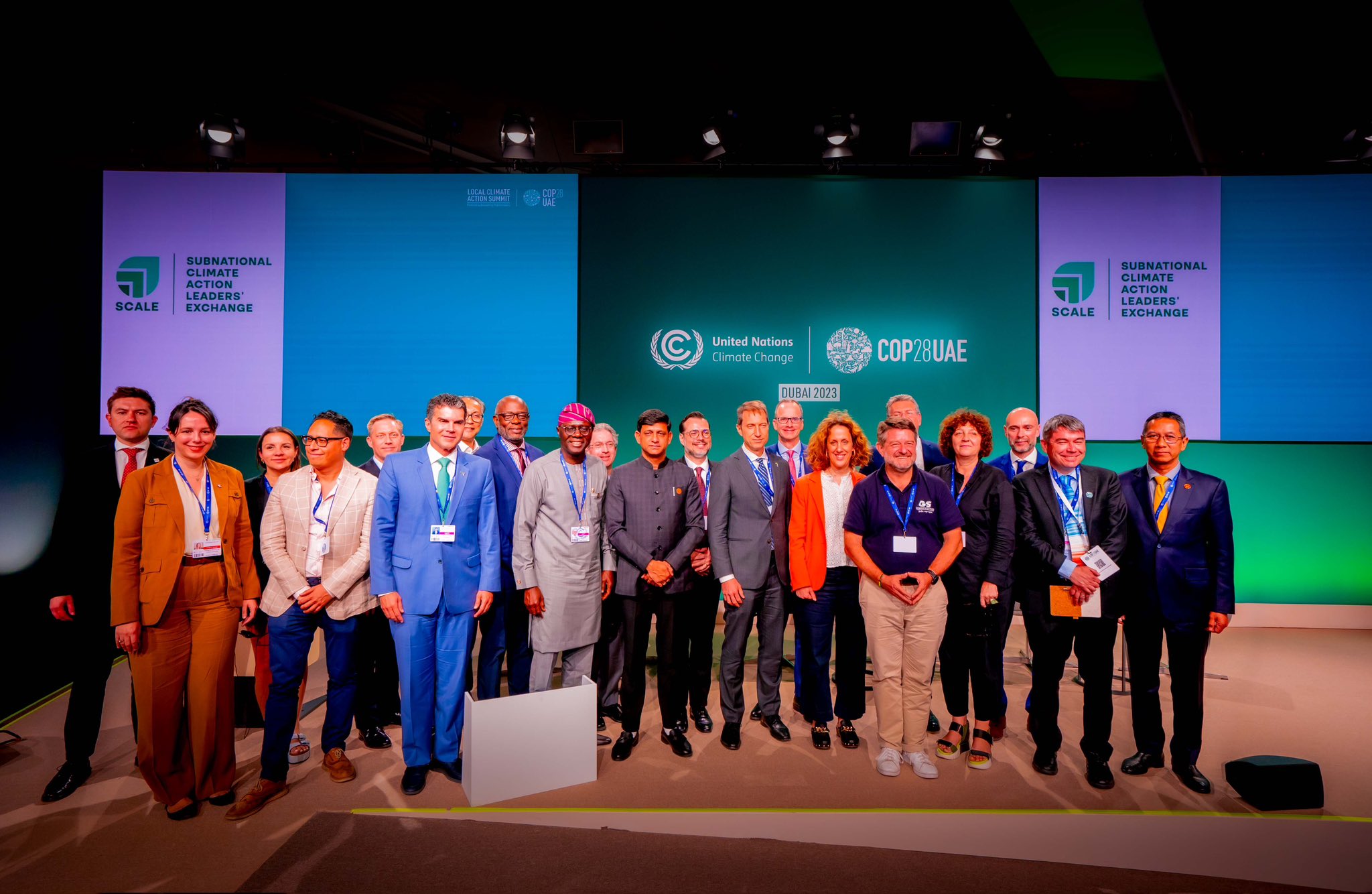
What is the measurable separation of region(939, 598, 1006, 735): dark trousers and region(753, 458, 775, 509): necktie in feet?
3.41

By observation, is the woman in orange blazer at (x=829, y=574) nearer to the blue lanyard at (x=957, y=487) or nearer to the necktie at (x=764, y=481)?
the necktie at (x=764, y=481)

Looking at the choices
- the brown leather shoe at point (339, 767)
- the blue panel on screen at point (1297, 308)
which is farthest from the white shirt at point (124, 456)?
the blue panel on screen at point (1297, 308)

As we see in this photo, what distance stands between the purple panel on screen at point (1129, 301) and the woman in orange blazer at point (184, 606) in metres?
5.86

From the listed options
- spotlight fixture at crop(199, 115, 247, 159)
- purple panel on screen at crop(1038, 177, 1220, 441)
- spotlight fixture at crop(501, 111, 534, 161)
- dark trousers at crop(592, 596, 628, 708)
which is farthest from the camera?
purple panel on screen at crop(1038, 177, 1220, 441)

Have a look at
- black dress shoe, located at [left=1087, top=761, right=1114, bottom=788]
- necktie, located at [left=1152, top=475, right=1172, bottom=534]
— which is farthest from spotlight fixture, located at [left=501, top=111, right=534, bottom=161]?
black dress shoe, located at [left=1087, top=761, right=1114, bottom=788]

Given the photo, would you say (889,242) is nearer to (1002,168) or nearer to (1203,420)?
(1002,168)

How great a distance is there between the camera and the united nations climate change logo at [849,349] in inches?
231

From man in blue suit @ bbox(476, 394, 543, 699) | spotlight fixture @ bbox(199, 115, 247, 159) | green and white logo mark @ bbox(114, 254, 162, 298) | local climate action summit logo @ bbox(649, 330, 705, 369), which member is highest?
spotlight fixture @ bbox(199, 115, 247, 159)

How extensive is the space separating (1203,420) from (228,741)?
706 cm

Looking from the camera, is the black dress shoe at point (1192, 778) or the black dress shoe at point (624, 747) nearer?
the black dress shoe at point (1192, 778)

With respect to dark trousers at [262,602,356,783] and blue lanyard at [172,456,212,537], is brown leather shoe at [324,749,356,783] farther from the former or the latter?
blue lanyard at [172,456,212,537]

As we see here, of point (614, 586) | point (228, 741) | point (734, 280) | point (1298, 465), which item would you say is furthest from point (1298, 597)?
point (228, 741)

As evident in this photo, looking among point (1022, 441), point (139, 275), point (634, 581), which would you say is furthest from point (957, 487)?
point (139, 275)

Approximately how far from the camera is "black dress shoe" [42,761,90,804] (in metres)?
2.96
